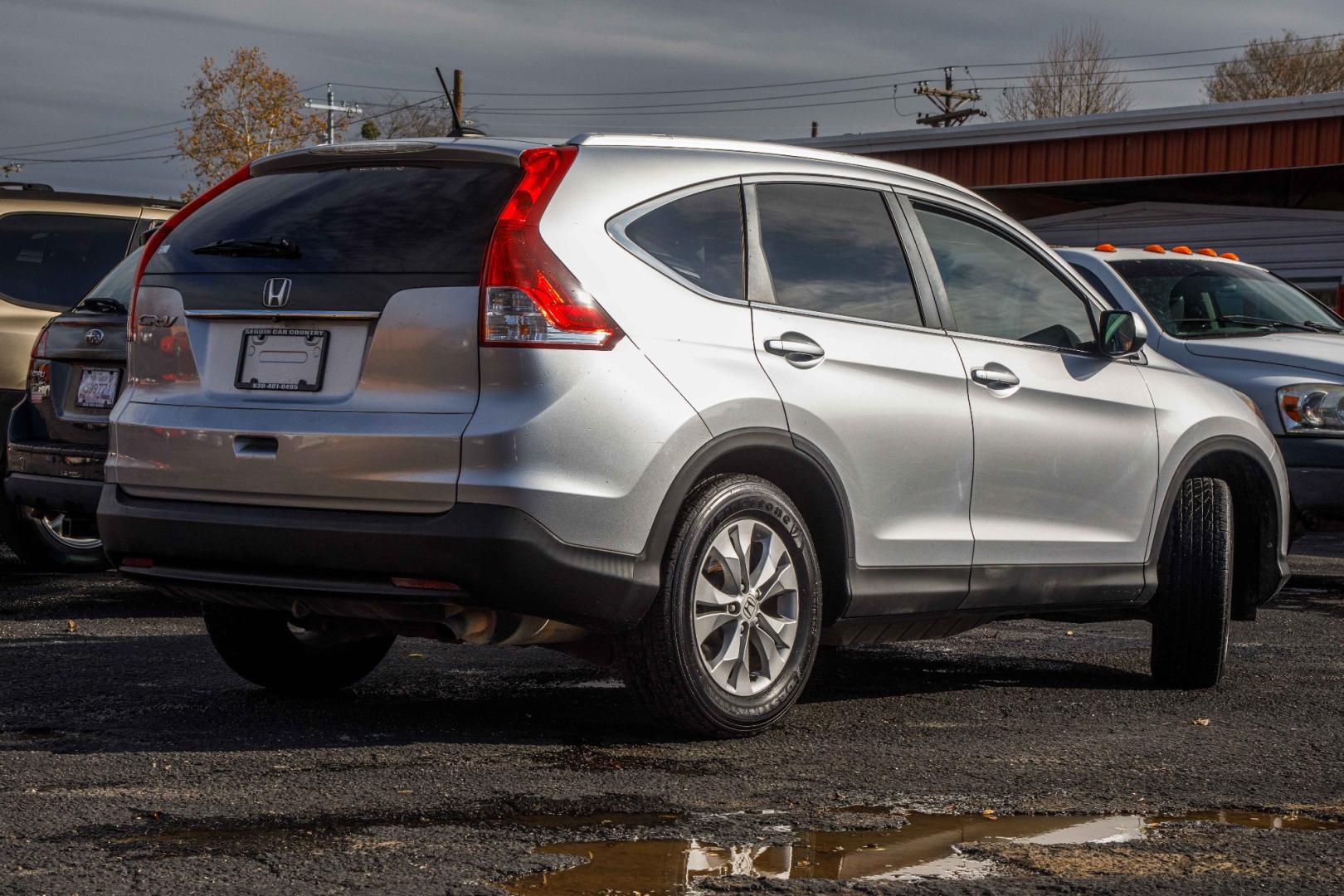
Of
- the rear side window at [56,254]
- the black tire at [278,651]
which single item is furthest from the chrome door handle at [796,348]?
the rear side window at [56,254]

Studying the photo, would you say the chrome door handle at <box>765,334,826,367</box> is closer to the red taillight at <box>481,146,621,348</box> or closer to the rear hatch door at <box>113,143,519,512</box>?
the red taillight at <box>481,146,621,348</box>

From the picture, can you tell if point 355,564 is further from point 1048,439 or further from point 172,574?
point 1048,439

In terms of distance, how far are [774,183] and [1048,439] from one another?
4.42 feet

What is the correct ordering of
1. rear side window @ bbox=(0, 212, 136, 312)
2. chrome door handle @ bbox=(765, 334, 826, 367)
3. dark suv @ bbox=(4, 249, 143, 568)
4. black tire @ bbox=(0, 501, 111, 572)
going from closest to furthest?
1. chrome door handle @ bbox=(765, 334, 826, 367)
2. dark suv @ bbox=(4, 249, 143, 568)
3. black tire @ bbox=(0, 501, 111, 572)
4. rear side window @ bbox=(0, 212, 136, 312)

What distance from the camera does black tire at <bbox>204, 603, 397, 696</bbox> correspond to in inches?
225

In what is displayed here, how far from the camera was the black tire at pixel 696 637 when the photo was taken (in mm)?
4793

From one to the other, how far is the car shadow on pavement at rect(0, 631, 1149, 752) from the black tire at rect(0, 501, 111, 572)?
192 cm

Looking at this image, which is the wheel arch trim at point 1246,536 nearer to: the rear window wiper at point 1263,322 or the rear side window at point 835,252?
the rear side window at point 835,252

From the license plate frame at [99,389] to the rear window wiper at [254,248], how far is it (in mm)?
2734

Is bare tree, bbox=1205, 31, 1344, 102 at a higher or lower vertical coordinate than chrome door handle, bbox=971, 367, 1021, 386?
higher

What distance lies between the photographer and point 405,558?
4.50 metres

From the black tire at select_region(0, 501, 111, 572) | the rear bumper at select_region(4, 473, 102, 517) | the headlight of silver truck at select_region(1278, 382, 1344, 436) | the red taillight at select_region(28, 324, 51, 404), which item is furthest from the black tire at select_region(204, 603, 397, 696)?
the headlight of silver truck at select_region(1278, 382, 1344, 436)

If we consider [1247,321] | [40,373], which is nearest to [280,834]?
[40,373]

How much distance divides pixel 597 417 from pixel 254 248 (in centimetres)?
117
